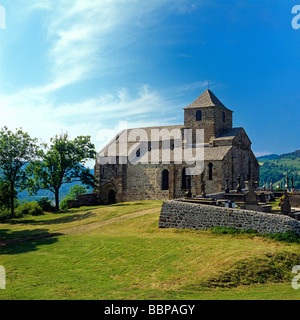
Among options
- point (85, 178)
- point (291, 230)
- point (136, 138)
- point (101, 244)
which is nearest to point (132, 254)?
point (101, 244)

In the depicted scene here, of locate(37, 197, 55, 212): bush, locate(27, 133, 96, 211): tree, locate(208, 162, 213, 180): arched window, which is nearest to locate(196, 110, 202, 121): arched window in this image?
locate(208, 162, 213, 180): arched window

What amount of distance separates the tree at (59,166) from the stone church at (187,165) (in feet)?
16.5

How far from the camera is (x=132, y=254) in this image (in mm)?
16031

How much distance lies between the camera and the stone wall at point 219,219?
16.6 m

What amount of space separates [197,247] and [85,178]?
89.7 feet

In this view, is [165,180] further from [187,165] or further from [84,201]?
[84,201]

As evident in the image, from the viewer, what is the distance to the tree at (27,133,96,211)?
39438 mm

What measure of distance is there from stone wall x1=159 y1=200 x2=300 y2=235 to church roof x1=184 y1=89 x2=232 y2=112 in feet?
82.9

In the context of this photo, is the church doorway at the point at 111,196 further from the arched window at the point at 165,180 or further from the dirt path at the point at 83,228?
the dirt path at the point at 83,228

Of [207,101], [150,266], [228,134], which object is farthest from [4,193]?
[207,101]

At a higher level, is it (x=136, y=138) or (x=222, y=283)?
(x=136, y=138)

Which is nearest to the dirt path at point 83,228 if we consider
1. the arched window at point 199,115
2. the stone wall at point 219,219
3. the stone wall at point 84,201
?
the stone wall at point 219,219
